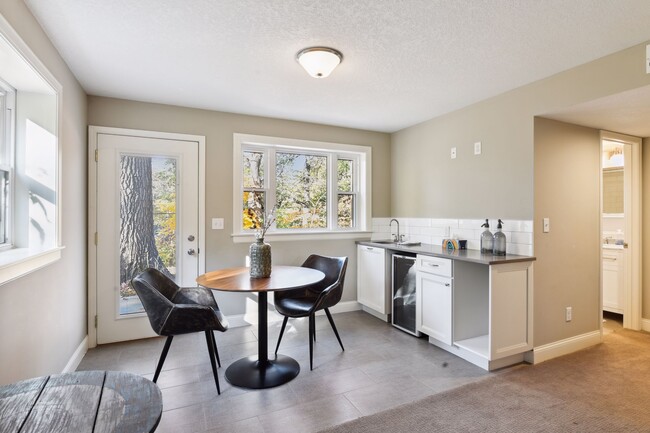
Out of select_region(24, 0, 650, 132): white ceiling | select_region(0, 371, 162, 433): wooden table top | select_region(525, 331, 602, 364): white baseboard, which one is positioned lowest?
select_region(525, 331, 602, 364): white baseboard

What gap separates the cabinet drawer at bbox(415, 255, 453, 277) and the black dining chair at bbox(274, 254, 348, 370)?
76cm

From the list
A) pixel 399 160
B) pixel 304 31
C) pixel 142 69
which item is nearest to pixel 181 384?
pixel 142 69

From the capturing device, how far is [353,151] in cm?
462

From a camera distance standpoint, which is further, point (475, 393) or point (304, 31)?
point (475, 393)

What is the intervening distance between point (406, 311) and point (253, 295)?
1.71 m

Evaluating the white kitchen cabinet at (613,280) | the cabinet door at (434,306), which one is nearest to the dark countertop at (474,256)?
the cabinet door at (434,306)

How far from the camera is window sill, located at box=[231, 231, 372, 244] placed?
392 cm

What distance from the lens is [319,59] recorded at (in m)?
2.41

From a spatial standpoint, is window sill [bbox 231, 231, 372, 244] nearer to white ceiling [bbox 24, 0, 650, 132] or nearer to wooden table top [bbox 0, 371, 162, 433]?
white ceiling [bbox 24, 0, 650, 132]

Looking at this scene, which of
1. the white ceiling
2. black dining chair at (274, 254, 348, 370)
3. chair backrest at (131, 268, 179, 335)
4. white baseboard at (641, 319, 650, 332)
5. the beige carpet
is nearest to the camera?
the white ceiling

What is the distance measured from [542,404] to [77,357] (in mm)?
3576

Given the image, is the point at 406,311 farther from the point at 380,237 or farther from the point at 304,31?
the point at 304,31

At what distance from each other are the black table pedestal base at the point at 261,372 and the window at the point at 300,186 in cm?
Result: 151

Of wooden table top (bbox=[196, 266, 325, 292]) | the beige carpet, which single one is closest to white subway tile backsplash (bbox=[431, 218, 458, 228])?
the beige carpet
